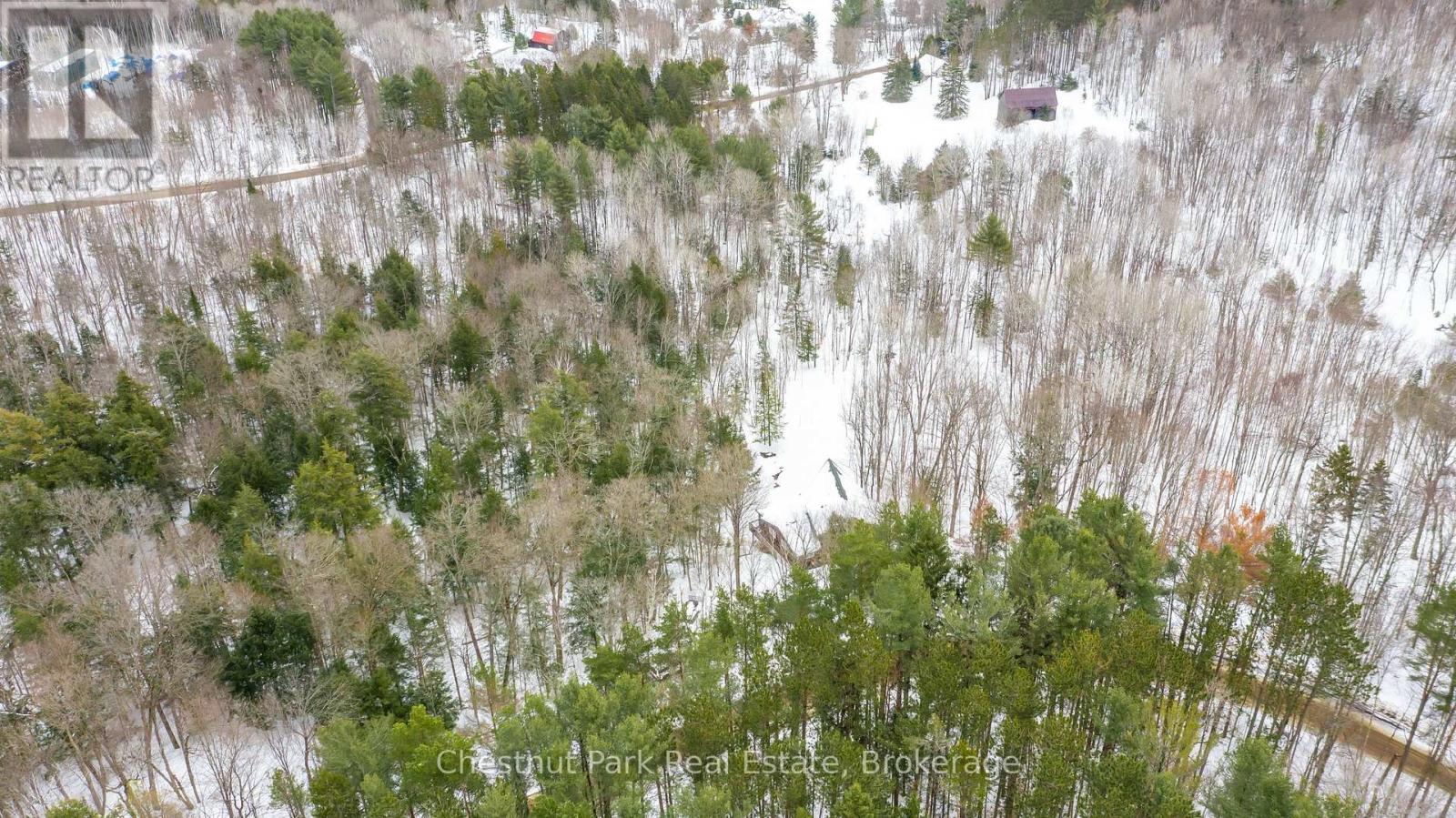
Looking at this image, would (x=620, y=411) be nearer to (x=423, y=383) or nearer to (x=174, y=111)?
(x=423, y=383)

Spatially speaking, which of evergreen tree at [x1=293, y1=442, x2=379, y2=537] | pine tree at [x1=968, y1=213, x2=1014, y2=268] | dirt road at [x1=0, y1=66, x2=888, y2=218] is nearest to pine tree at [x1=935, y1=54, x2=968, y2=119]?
pine tree at [x1=968, y1=213, x2=1014, y2=268]

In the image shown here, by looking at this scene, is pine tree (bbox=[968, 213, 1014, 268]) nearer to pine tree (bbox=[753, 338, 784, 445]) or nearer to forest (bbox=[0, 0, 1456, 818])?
forest (bbox=[0, 0, 1456, 818])

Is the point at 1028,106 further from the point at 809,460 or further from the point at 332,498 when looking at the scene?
the point at 332,498

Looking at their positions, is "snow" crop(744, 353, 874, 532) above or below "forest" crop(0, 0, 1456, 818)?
below

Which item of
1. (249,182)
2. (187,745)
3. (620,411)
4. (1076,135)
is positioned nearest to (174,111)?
(249,182)

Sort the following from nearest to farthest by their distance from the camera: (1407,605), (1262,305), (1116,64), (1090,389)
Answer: (1407,605), (1090,389), (1262,305), (1116,64)

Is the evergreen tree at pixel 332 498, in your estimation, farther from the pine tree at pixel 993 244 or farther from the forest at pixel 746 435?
the pine tree at pixel 993 244
